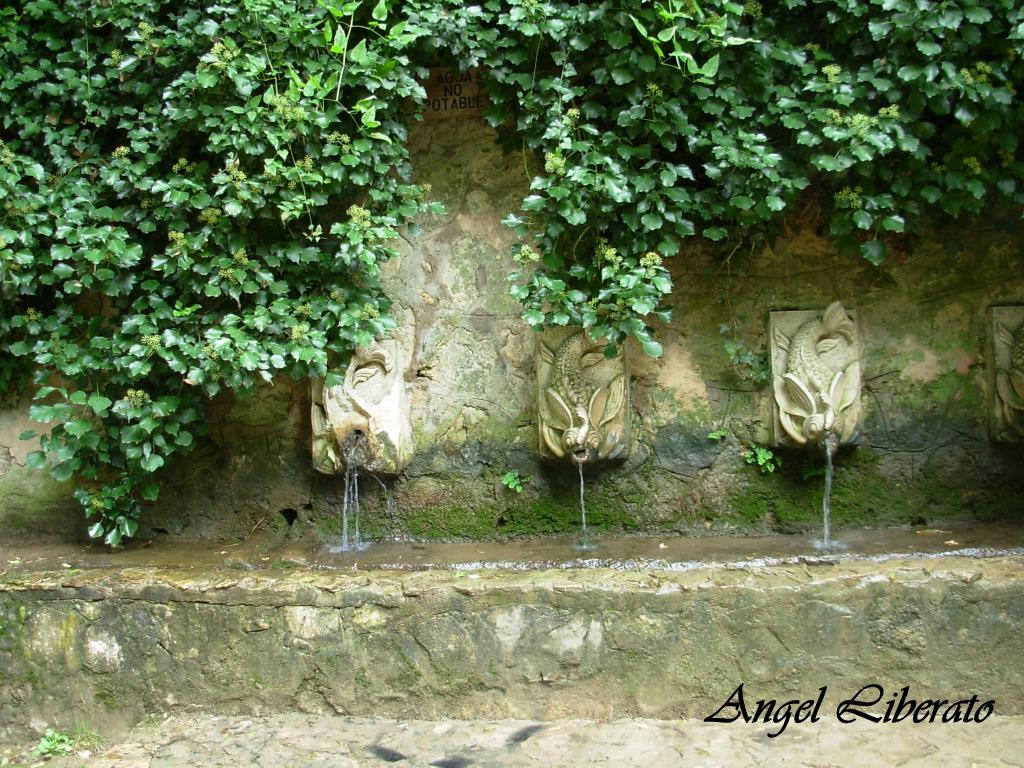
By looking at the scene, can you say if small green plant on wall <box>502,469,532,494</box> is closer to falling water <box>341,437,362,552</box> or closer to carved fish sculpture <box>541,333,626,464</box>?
carved fish sculpture <box>541,333,626,464</box>

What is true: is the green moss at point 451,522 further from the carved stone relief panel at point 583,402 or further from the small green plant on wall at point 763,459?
the small green plant on wall at point 763,459

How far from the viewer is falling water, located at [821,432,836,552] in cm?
353

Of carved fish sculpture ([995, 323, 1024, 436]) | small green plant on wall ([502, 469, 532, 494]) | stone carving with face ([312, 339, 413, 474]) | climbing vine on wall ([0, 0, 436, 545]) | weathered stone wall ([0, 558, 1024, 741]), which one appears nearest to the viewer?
weathered stone wall ([0, 558, 1024, 741])

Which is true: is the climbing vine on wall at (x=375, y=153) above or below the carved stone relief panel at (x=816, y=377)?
above

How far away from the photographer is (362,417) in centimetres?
363

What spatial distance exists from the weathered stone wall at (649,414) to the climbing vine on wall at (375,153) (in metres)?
0.25

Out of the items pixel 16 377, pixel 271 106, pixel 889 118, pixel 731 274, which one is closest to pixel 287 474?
pixel 16 377

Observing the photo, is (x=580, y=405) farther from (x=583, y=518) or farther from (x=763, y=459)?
(x=763, y=459)

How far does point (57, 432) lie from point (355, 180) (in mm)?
1528

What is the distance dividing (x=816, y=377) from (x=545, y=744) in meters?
1.72

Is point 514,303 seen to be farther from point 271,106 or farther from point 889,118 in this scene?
point 889,118

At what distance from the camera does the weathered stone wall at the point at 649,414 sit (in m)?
3.67

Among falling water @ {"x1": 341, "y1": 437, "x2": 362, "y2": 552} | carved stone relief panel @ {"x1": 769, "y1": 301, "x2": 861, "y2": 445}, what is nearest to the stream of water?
falling water @ {"x1": 341, "y1": 437, "x2": 362, "y2": 552}

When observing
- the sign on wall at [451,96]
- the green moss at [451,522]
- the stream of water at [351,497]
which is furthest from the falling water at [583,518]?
the sign on wall at [451,96]
